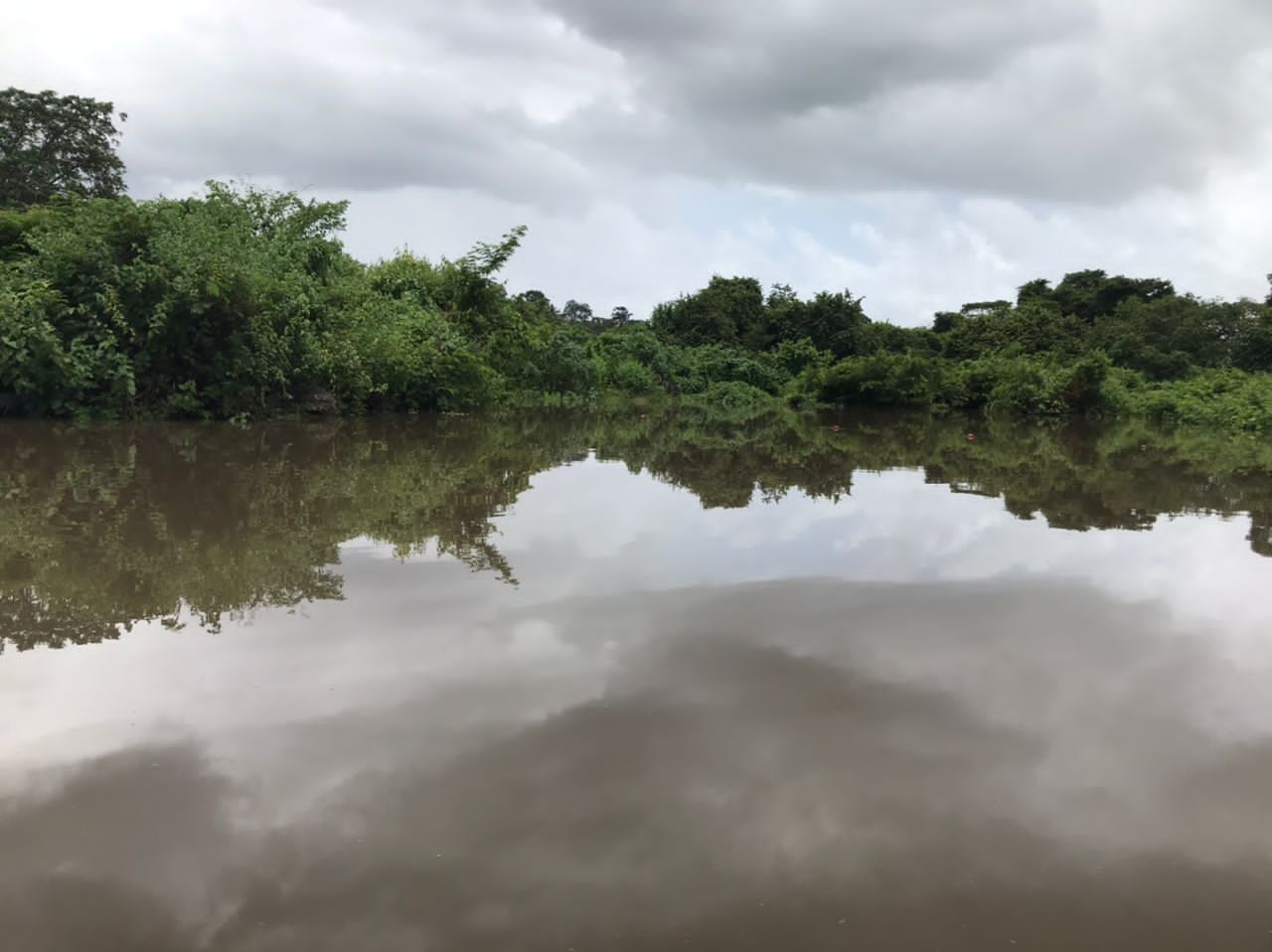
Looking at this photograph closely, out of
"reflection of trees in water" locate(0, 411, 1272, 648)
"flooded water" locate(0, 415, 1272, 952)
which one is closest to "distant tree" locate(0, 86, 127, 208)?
"reflection of trees in water" locate(0, 411, 1272, 648)

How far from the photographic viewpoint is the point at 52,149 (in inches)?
1314

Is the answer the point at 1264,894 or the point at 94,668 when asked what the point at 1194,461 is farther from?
the point at 94,668

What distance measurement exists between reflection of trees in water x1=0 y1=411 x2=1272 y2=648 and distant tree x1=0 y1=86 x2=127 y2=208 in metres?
26.9

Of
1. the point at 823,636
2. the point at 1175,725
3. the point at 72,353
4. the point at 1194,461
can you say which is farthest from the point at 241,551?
the point at 1194,461

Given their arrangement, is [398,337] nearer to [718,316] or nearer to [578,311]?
[718,316]

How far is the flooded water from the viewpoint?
201 centimetres

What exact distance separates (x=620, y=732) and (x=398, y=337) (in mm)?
14112

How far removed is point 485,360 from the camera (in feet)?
61.4

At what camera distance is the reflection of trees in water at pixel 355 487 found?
457cm

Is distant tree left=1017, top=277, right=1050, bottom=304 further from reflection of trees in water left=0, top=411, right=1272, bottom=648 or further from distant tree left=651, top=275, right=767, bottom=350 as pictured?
reflection of trees in water left=0, top=411, right=1272, bottom=648

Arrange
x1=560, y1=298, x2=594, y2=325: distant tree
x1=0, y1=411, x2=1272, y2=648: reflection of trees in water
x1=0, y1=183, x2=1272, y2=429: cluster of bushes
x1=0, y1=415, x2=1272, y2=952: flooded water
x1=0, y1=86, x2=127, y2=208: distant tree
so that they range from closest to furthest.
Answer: x1=0, y1=415, x2=1272, y2=952: flooded water, x1=0, y1=411, x2=1272, y2=648: reflection of trees in water, x1=0, y1=183, x2=1272, y2=429: cluster of bushes, x1=0, y1=86, x2=127, y2=208: distant tree, x1=560, y1=298, x2=594, y2=325: distant tree

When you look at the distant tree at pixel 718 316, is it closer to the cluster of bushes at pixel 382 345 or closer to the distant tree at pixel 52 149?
the cluster of bushes at pixel 382 345

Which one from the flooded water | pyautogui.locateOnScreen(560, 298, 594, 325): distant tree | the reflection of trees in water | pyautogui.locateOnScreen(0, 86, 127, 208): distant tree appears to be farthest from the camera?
pyautogui.locateOnScreen(560, 298, 594, 325): distant tree

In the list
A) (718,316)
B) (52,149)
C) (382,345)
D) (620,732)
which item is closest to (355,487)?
(620,732)
